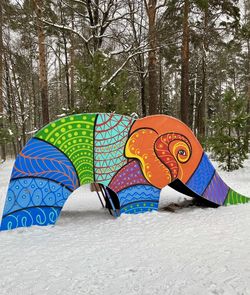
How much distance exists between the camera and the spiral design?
6307 millimetres

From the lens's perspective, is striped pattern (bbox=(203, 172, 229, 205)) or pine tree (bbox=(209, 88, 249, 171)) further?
pine tree (bbox=(209, 88, 249, 171))

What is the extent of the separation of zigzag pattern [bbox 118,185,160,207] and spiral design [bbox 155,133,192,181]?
21.4 inches

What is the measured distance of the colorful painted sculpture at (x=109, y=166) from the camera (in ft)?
17.7

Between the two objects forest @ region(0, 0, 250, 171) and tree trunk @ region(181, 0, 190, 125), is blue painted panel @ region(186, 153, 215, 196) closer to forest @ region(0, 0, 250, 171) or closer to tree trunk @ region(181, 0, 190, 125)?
forest @ region(0, 0, 250, 171)

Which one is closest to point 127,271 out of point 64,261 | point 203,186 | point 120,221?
point 64,261

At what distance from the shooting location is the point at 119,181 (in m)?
5.97

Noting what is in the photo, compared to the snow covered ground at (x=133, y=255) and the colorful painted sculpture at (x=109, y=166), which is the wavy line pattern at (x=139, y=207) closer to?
the colorful painted sculpture at (x=109, y=166)

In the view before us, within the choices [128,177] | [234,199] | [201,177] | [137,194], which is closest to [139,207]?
[137,194]

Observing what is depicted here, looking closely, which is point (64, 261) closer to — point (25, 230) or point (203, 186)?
point (25, 230)

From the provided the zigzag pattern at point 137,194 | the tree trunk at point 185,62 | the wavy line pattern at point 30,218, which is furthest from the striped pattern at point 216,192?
the tree trunk at point 185,62

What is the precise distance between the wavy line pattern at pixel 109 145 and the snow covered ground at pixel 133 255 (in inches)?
39.5

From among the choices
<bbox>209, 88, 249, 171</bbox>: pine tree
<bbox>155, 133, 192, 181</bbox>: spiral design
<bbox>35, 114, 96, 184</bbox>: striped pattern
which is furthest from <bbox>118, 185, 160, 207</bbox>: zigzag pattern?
<bbox>209, 88, 249, 171</bbox>: pine tree

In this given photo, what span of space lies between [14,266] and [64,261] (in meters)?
0.64

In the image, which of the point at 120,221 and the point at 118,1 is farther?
the point at 118,1
